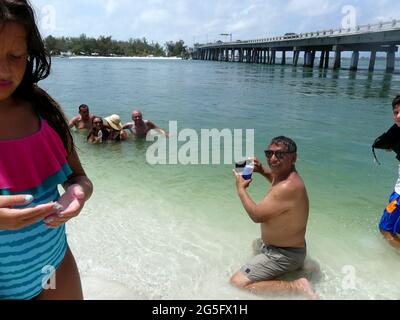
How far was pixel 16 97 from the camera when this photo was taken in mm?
1531

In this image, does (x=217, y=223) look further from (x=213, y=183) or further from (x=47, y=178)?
(x=47, y=178)

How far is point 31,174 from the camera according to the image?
1364 mm

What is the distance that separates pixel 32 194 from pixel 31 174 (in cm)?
8

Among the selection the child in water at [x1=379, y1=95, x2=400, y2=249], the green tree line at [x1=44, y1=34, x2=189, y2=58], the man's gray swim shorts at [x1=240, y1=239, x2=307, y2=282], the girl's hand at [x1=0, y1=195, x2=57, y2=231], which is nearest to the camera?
the girl's hand at [x1=0, y1=195, x2=57, y2=231]

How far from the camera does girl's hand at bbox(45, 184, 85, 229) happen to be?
1373 millimetres

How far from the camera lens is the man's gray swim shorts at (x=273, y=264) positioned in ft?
12.0

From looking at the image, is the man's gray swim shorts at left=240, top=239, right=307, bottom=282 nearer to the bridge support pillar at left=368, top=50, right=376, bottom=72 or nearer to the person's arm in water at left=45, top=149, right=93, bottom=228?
the person's arm in water at left=45, top=149, right=93, bottom=228

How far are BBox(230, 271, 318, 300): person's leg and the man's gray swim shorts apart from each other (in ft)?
0.16

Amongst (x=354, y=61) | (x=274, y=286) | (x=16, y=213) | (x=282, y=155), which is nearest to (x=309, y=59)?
(x=354, y=61)

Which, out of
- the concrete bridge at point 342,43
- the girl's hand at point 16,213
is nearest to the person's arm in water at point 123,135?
the girl's hand at point 16,213

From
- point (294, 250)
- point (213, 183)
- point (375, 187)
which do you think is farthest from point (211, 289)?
point (375, 187)

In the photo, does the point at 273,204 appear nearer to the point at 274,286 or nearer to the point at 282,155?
the point at 282,155

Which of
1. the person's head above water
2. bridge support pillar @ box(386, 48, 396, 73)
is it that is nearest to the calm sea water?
the person's head above water

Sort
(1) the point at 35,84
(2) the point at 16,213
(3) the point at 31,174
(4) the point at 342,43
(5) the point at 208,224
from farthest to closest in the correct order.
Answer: (4) the point at 342,43 → (5) the point at 208,224 → (1) the point at 35,84 → (3) the point at 31,174 → (2) the point at 16,213
